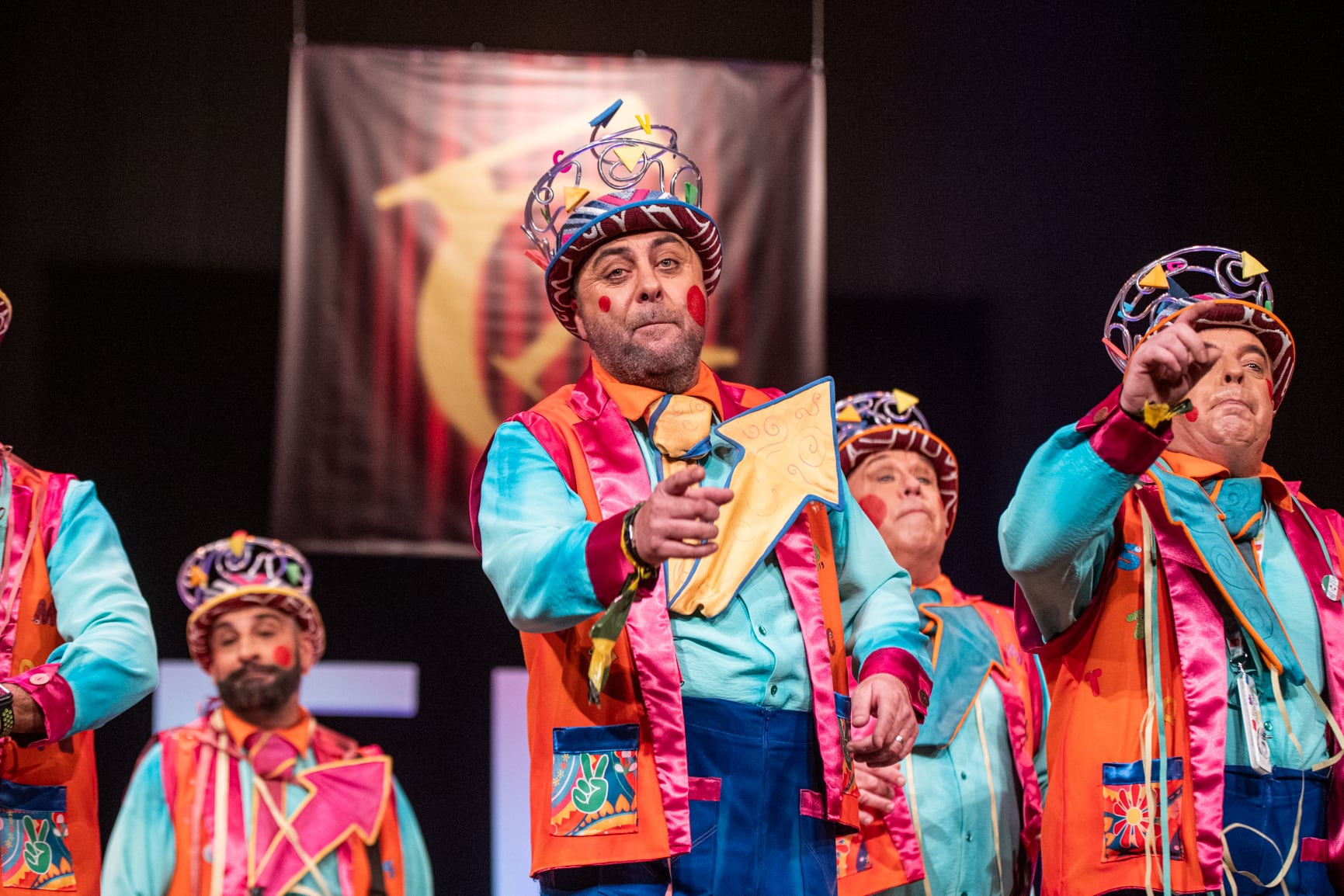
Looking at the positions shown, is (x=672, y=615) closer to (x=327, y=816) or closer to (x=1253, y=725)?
(x=1253, y=725)

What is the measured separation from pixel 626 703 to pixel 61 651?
4.28ft

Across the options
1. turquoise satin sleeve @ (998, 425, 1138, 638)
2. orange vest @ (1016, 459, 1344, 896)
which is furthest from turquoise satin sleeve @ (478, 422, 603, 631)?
orange vest @ (1016, 459, 1344, 896)

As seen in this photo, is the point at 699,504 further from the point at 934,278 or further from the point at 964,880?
the point at 934,278

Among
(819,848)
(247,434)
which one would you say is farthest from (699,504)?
(247,434)

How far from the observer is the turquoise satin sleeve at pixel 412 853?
466cm

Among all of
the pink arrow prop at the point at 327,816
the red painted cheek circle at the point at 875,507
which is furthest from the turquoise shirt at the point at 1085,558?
the pink arrow prop at the point at 327,816

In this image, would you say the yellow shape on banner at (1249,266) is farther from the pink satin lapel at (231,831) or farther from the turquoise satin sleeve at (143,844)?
the turquoise satin sleeve at (143,844)

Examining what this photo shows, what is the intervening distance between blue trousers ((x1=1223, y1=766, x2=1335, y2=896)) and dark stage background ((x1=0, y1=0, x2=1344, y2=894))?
270cm

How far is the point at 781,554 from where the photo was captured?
2143 millimetres

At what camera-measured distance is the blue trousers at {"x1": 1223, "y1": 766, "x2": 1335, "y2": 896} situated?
2385 millimetres

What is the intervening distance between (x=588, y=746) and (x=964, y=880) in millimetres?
1658

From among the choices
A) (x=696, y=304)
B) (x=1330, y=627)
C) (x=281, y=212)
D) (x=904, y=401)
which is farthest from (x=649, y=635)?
(x=281, y=212)

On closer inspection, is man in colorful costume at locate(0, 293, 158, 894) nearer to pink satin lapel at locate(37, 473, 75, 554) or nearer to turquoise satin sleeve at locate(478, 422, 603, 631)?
pink satin lapel at locate(37, 473, 75, 554)

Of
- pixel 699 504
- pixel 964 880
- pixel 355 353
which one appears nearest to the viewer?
pixel 699 504
